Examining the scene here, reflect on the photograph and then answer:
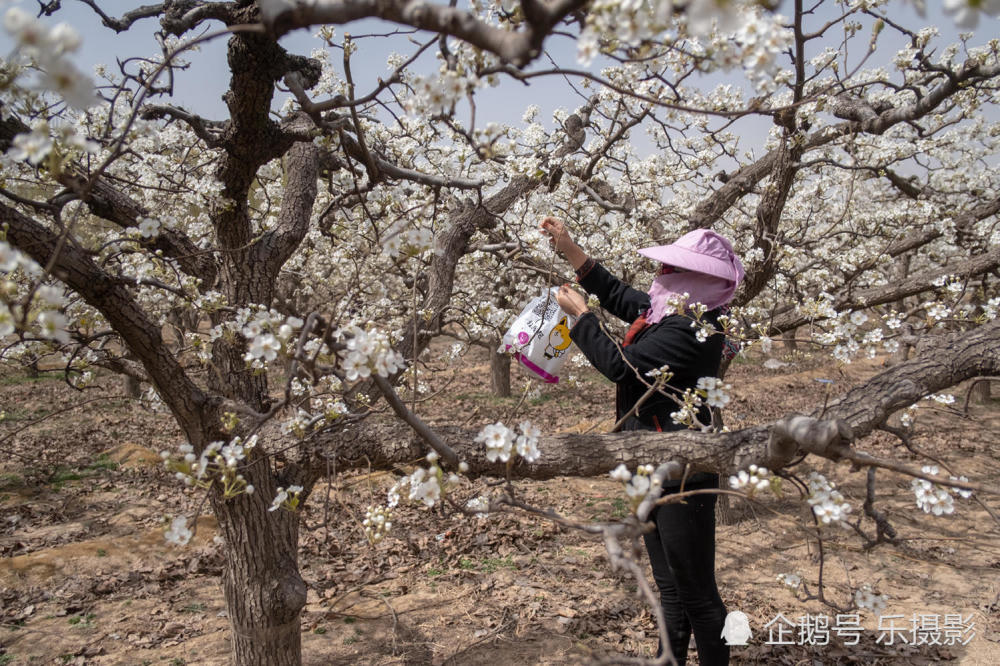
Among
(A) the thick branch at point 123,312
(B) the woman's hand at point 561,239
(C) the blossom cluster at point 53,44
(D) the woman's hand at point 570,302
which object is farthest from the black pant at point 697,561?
(C) the blossom cluster at point 53,44

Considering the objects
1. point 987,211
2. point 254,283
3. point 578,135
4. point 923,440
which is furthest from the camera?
point 923,440

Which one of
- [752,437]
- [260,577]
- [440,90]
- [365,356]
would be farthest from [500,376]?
[440,90]

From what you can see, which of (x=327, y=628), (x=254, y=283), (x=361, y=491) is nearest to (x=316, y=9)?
(x=254, y=283)

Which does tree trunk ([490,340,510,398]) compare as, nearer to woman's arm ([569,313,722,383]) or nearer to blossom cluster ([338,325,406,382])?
woman's arm ([569,313,722,383])

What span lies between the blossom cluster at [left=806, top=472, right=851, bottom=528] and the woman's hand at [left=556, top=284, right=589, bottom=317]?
3.92 feet

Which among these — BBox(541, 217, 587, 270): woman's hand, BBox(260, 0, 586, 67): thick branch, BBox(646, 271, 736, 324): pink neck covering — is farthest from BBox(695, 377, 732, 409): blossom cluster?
BBox(260, 0, 586, 67): thick branch

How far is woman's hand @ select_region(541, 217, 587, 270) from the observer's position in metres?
2.76

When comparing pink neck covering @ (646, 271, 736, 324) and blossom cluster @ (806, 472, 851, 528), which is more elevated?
pink neck covering @ (646, 271, 736, 324)

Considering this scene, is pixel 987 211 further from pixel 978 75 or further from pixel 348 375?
pixel 348 375

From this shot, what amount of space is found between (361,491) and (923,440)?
7.47m

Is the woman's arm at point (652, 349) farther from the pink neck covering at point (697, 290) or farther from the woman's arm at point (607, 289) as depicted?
the woman's arm at point (607, 289)

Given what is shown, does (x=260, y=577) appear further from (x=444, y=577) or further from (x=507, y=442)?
(x=444, y=577)

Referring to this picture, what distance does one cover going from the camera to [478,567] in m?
4.85

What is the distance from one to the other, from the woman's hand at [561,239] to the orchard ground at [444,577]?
0.92m
